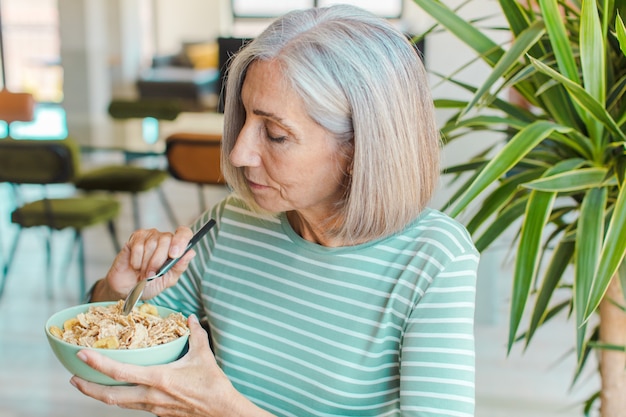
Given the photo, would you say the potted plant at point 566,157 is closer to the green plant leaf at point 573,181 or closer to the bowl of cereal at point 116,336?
the green plant leaf at point 573,181

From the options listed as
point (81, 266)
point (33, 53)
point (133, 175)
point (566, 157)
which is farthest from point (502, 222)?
point (33, 53)

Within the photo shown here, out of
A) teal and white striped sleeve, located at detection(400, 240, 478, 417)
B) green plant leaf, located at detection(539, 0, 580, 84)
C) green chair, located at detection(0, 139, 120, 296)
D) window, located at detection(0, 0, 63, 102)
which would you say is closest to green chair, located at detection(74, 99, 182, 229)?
green chair, located at detection(0, 139, 120, 296)

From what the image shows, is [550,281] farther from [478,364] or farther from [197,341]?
[478,364]

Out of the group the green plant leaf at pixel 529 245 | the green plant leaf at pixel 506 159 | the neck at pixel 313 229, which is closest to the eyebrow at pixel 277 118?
the neck at pixel 313 229

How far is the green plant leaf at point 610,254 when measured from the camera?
1.58 meters

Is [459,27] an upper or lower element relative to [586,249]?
upper

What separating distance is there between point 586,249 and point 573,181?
Answer: 14 cm

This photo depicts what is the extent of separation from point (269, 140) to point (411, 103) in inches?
8.9

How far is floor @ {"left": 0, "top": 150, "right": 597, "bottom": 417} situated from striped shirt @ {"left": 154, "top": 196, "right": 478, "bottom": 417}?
4.54 ft

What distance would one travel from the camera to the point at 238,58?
4.24ft

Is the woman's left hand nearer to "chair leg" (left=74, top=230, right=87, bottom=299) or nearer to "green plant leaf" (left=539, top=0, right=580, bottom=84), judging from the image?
"green plant leaf" (left=539, top=0, right=580, bottom=84)

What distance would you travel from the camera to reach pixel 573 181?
170 cm

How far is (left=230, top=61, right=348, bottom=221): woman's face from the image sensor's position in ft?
3.98

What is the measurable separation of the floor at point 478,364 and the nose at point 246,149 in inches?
62.6
